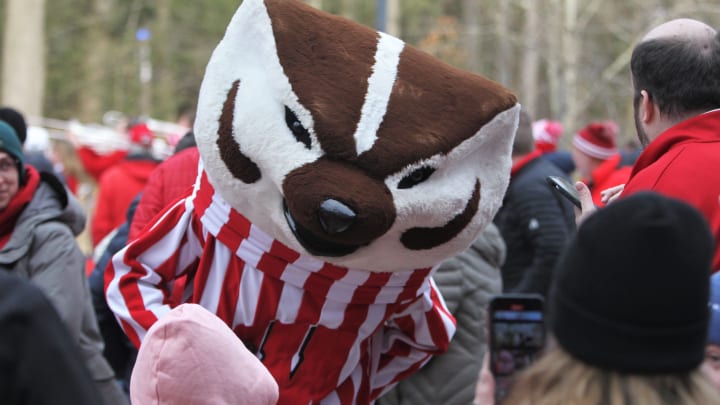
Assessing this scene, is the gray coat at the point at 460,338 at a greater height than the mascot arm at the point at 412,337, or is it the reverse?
the mascot arm at the point at 412,337

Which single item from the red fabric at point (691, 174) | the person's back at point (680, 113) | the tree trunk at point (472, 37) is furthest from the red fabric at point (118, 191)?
the tree trunk at point (472, 37)

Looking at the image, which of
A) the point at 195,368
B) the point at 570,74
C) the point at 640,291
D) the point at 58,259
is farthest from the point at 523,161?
the point at 570,74

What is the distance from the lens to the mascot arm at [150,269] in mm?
3447

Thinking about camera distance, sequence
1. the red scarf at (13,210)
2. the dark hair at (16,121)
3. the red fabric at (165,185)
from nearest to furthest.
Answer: the red fabric at (165,185), the red scarf at (13,210), the dark hair at (16,121)

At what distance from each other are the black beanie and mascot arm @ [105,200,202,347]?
1820mm

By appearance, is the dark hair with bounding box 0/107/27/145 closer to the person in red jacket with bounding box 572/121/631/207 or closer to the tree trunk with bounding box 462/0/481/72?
the person in red jacket with bounding box 572/121/631/207

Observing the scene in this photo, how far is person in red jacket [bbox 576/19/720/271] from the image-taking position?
124 inches

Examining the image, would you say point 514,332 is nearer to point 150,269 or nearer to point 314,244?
point 314,244

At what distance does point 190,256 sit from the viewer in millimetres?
3580

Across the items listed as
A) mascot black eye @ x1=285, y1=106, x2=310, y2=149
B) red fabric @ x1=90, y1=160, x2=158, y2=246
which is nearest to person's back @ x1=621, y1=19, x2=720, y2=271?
mascot black eye @ x1=285, y1=106, x2=310, y2=149

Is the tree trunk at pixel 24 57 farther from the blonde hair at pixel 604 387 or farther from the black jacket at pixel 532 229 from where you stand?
Result: the blonde hair at pixel 604 387

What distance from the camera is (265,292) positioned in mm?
3430

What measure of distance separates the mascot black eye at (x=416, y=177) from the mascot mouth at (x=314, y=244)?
0.75 ft

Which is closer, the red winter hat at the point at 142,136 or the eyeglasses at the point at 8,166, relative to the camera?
the eyeglasses at the point at 8,166
